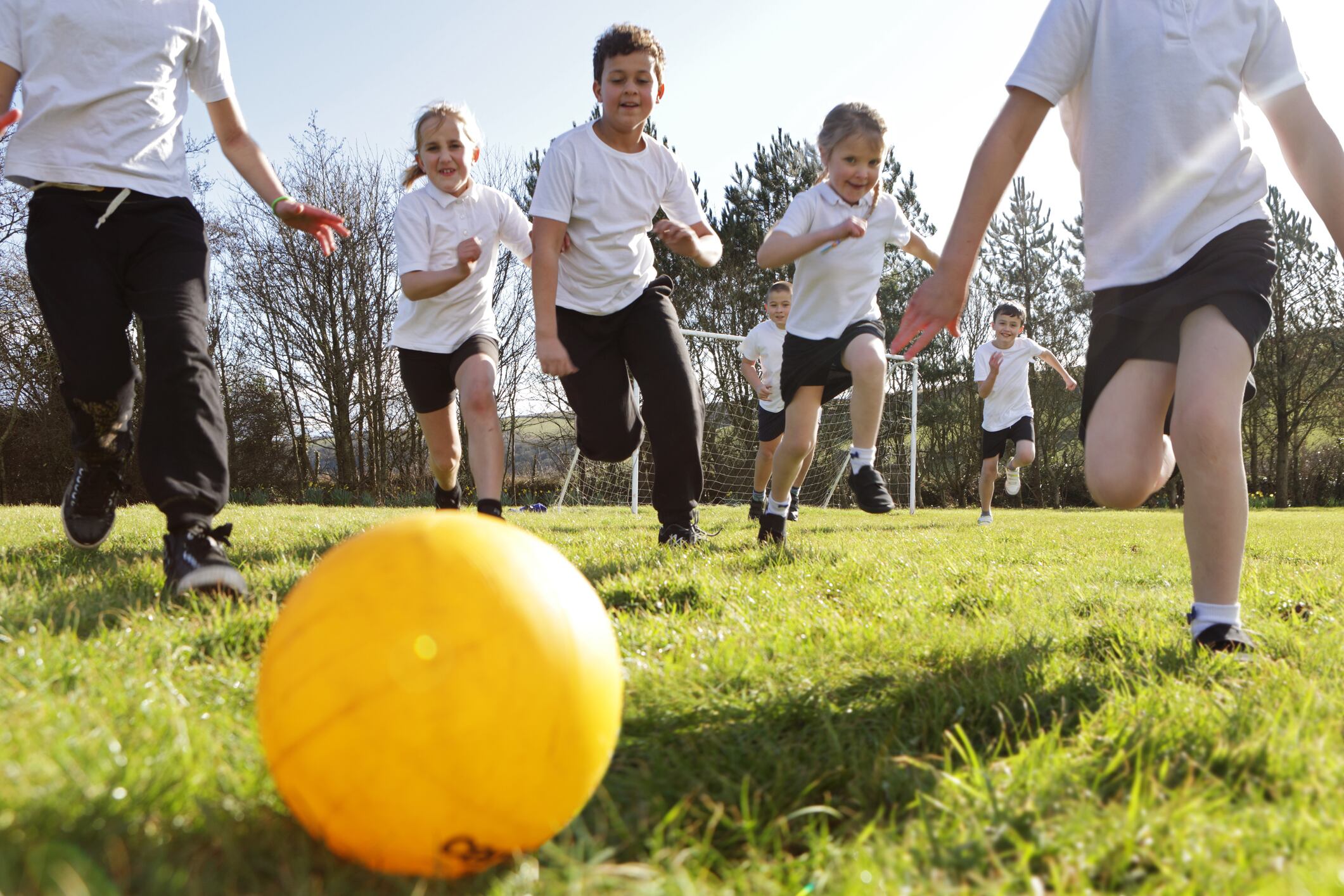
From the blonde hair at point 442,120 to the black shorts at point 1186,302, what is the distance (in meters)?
3.59

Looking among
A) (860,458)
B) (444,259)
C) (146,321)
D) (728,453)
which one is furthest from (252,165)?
(728,453)

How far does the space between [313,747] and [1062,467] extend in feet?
99.8

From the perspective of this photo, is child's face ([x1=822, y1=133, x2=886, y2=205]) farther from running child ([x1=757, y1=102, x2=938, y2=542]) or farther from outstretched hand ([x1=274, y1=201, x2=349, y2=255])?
outstretched hand ([x1=274, y1=201, x2=349, y2=255])

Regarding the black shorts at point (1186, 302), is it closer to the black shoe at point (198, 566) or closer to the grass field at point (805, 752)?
the grass field at point (805, 752)

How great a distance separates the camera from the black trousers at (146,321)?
3.02 meters

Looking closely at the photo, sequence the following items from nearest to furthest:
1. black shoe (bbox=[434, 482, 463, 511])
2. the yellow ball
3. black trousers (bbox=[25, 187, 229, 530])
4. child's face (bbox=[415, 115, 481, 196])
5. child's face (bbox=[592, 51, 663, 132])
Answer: the yellow ball, black trousers (bbox=[25, 187, 229, 530]), child's face (bbox=[592, 51, 663, 132]), child's face (bbox=[415, 115, 481, 196]), black shoe (bbox=[434, 482, 463, 511])

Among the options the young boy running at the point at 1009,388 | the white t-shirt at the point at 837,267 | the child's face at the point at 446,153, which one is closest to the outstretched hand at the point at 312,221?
the child's face at the point at 446,153

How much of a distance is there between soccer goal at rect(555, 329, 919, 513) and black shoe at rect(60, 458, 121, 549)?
13.0 m

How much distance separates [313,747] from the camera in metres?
1.24

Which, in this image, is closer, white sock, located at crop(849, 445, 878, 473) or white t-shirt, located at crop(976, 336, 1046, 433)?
white sock, located at crop(849, 445, 878, 473)

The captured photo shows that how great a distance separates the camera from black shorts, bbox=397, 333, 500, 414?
5098 mm

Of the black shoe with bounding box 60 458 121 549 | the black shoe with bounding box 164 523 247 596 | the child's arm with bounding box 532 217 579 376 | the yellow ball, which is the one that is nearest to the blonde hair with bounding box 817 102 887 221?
the child's arm with bounding box 532 217 579 376

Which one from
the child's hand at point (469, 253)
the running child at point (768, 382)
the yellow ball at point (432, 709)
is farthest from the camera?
the running child at point (768, 382)

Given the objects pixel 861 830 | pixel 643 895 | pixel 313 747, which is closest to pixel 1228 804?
pixel 861 830
